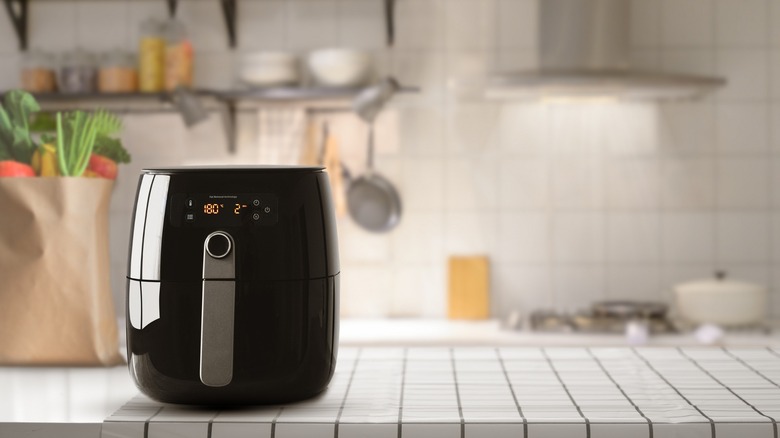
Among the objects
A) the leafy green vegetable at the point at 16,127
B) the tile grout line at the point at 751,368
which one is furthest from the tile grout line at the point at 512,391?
the leafy green vegetable at the point at 16,127

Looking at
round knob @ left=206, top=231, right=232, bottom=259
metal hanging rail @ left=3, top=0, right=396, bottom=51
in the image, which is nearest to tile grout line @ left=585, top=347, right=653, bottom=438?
round knob @ left=206, top=231, right=232, bottom=259

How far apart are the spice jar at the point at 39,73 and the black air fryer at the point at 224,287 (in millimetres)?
2208

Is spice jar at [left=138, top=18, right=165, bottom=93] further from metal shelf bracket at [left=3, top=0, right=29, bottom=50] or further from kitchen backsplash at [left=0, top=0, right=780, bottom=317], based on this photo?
metal shelf bracket at [left=3, top=0, right=29, bottom=50]

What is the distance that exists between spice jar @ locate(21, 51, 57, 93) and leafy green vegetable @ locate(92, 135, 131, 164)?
193cm

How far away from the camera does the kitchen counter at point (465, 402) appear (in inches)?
30.9

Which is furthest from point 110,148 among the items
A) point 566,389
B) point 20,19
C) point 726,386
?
point 20,19

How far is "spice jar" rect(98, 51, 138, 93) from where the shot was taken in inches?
112

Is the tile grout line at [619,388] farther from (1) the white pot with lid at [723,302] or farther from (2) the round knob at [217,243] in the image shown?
(1) the white pot with lid at [723,302]

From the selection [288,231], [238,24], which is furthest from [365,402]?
[238,24]

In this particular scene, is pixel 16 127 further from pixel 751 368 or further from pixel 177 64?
pixel 177 64

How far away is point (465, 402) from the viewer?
2.84 feet

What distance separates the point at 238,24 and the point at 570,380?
87.6 inches

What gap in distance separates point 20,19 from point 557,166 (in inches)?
66.0

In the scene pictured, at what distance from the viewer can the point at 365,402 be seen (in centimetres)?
87
